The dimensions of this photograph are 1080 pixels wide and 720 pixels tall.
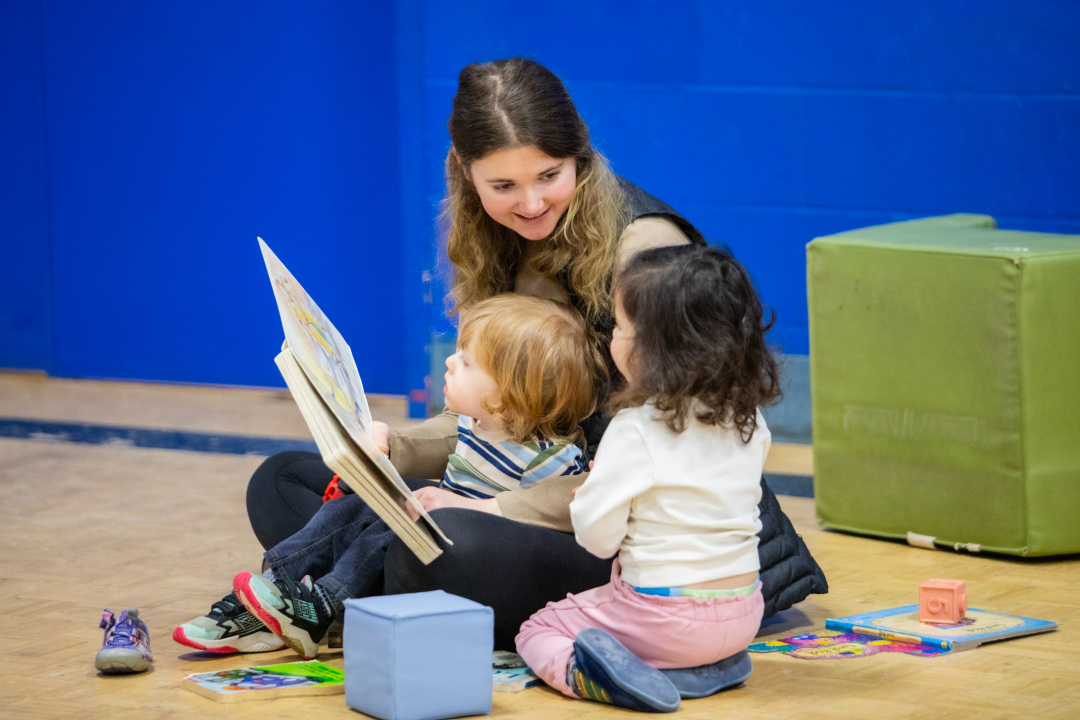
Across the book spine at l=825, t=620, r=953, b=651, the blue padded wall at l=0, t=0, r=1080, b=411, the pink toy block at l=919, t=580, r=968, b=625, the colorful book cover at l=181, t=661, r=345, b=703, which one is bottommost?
the book spine at l=825, t=620, r=953, b=651

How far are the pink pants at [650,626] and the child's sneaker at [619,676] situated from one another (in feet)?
0.11

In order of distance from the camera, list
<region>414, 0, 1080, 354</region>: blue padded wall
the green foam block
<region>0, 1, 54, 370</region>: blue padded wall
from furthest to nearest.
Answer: <region>0, 1, 54, 370</region>: blue padded wall, <region>414, 0, 1080, 354</region>: blue padded wall, the green foam block

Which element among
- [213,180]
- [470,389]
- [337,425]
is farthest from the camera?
[213,180]

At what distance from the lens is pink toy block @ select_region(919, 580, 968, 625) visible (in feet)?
7.77

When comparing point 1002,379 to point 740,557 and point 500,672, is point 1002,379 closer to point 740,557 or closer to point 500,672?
point 740,557

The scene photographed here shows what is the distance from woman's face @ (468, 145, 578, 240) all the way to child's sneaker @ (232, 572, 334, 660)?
0.67m

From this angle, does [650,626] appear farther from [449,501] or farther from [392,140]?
[392,140]

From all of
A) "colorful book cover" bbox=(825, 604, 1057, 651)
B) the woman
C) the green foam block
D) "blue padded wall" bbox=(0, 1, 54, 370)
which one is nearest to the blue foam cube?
the woman

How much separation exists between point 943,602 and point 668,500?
0.69m

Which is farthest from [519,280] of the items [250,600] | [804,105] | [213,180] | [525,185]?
[213,180]

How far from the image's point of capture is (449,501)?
223 cm

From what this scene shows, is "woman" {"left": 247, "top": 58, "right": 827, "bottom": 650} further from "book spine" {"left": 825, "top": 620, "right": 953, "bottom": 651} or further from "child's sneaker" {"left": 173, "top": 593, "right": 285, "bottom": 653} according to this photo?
"child's sneaker" {"left": 173, "top": 593, "right": 285, "bottom": 653}

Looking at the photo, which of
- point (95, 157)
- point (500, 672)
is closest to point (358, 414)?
point (500, 672)

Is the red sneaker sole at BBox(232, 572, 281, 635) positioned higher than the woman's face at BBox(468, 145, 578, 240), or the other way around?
the woman's face at BBox(468, 145, 578, 240)
